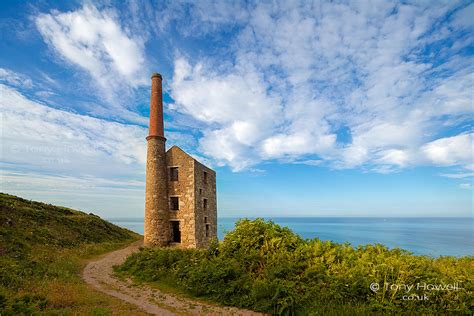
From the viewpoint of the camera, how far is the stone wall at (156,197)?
21.1m

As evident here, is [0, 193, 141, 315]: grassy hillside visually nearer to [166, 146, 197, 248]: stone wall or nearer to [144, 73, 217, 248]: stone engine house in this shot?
[144, 73, 217, 248]: stone engine house

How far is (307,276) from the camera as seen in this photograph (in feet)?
28.6

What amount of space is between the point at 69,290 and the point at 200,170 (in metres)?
14.5

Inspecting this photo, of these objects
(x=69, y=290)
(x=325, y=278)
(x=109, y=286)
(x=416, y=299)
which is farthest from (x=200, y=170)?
(x=416, y=299)

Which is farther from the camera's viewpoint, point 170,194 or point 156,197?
point 170,194

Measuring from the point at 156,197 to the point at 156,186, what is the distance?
93 centimetres

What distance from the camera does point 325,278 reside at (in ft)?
28.0

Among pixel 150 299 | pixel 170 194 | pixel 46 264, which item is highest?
pixel 170 194

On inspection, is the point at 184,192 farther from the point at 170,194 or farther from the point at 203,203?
the point at 203,203

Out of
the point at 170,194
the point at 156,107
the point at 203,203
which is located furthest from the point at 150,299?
the point at 156,107

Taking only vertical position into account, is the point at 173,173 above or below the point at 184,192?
above

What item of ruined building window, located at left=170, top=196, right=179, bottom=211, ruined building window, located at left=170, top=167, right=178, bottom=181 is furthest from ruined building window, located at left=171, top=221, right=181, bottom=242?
ruined building window, located at left=170, top=167, right=178, bottom=181

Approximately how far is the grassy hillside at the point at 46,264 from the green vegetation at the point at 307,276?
3073 mm

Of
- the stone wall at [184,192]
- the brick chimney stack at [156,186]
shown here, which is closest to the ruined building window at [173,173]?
the stone wall at [184,192]
